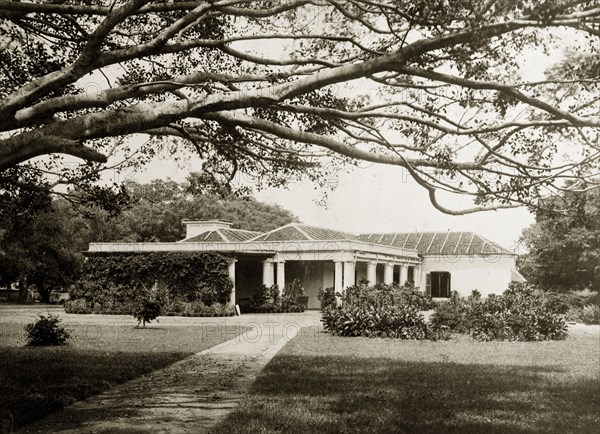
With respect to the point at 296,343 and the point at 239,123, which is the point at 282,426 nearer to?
the point at 239,123

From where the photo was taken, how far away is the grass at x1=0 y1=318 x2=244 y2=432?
8.78 meters

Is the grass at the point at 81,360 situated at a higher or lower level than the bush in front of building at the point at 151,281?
lower

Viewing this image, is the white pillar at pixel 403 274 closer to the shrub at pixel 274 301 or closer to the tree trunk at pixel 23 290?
the shrub at pixel 274 301

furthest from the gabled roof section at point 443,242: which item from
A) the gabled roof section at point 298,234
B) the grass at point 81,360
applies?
the grass at point 81,360

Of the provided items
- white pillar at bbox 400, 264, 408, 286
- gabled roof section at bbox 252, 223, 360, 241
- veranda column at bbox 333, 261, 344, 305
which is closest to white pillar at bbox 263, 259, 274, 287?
gabled roof section at bbox 252, 223, 360, 241

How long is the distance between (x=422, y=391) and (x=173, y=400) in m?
3.72

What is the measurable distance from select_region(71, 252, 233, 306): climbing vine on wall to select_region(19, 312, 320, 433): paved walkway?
50.2ft

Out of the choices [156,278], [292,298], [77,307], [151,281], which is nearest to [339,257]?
[292,298]

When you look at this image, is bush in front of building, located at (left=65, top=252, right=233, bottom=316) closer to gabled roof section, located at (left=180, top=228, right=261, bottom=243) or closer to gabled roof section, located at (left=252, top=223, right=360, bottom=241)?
gabled roof section, located at (left=180, top=228, right=261, bottom=243)

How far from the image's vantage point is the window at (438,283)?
4350 centimetres

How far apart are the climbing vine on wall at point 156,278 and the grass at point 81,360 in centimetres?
773

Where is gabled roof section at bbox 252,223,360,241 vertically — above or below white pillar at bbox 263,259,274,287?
above

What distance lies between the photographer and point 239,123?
Answer: 28.3ft

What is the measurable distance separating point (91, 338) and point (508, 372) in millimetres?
11601
